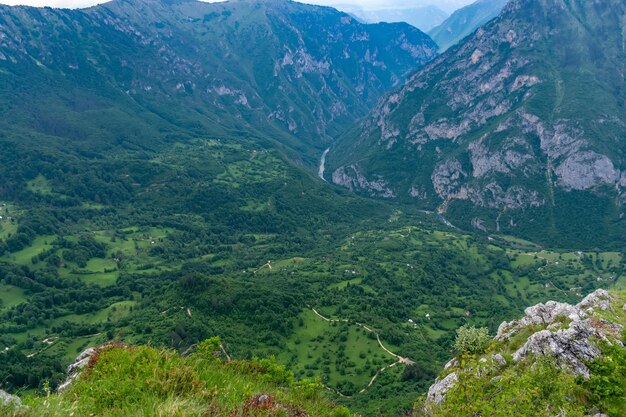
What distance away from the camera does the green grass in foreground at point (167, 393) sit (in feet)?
32.3

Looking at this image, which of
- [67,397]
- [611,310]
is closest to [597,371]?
[611,310]

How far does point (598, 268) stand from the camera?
19288 cm

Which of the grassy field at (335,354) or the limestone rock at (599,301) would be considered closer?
the limestone rock at (599,301)

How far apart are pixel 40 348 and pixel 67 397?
113122 mm

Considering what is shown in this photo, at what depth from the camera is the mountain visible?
1473 cm

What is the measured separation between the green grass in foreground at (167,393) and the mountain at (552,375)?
5.08 m

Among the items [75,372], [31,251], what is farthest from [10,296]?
[75,372]

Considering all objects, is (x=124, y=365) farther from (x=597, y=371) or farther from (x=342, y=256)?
(x=342, y=256)

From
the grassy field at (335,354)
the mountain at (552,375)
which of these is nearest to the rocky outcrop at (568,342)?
the mountain at (552,375)

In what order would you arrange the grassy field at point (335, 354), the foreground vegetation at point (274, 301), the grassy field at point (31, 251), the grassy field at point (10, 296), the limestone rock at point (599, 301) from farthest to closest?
the grassy field at point (31, 251) < the grassy field at point (10, 296) < the foreground vegetation at point (274, 301) < the grassy field at point (335, 354) < the limestone rock at point (599, 301)

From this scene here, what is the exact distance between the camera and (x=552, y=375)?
17.8 m

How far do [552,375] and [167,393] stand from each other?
16.0 meters

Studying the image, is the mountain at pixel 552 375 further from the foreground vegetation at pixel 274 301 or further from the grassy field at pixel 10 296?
the grassy field at pixel 10 296

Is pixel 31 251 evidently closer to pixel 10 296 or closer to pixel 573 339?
pixel 10 296
